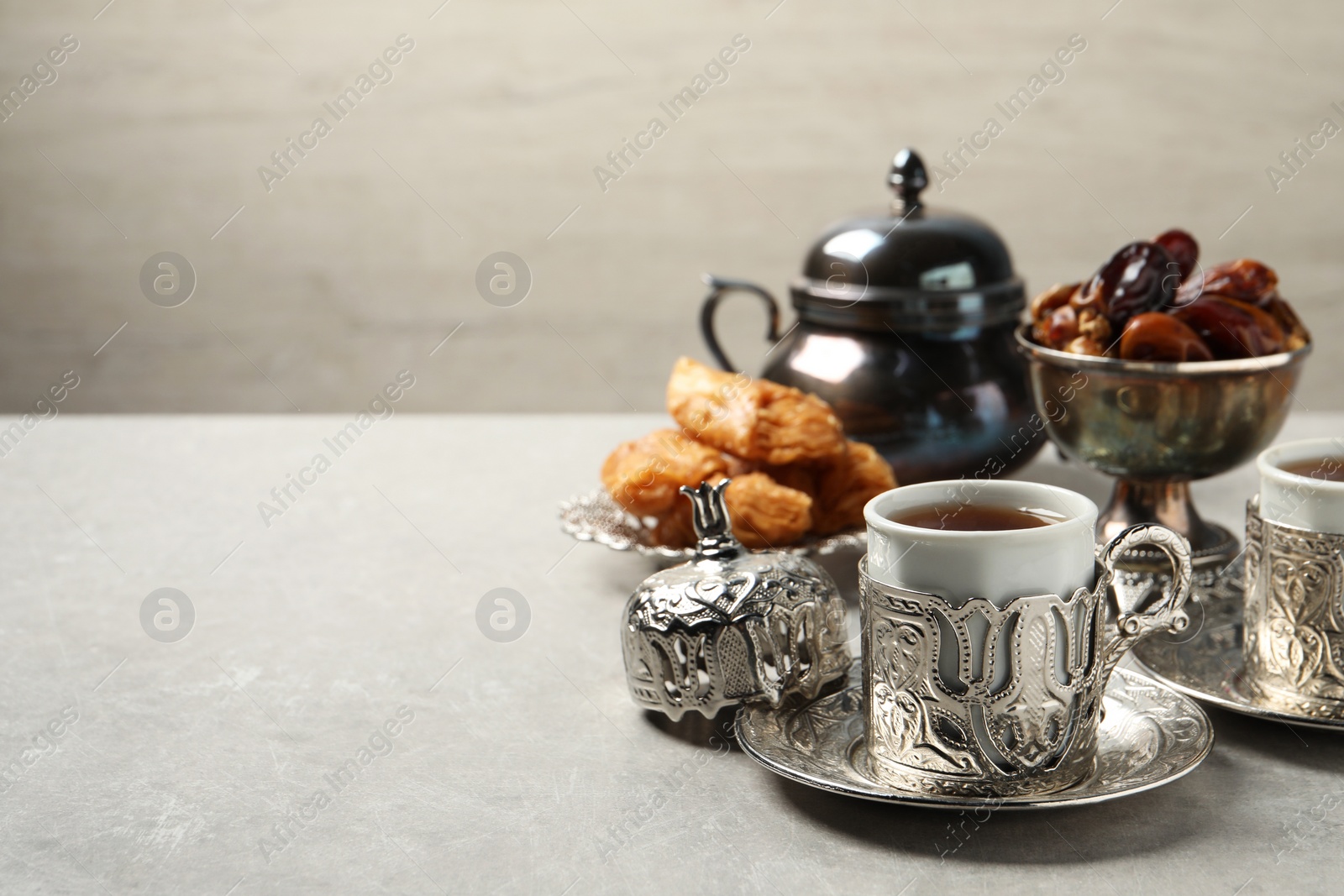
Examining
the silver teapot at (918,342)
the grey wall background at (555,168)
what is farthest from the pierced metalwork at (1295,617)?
the grey wall background at (555,168)

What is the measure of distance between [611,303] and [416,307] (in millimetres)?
454

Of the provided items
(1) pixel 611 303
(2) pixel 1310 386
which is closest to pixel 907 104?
(1) pixel 611 303

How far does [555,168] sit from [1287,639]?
7.26 ft

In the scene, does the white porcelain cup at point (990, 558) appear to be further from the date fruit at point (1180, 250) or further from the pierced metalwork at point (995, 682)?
the date fruit at point (1180, 250)

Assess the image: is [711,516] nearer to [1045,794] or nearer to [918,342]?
[1045,794]

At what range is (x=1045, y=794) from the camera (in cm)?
55

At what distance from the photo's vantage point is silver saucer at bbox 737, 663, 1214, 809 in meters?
0.55

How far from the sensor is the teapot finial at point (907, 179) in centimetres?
109

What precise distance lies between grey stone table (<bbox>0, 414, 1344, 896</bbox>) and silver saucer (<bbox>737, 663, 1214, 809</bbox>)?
0.02 m

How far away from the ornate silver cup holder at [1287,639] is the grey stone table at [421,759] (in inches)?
1.0

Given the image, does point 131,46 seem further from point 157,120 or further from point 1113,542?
point 1113,542

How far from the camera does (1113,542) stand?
57cm

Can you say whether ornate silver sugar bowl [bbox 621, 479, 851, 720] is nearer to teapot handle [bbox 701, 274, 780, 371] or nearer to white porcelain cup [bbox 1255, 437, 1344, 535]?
white porcelain cup [bbox 1255, 437, 1344, 535]

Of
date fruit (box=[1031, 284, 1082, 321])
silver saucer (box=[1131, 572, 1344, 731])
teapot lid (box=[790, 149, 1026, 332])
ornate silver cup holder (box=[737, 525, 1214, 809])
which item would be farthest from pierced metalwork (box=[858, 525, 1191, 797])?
teapot lid (box=[790, 149, 1026, 332])
